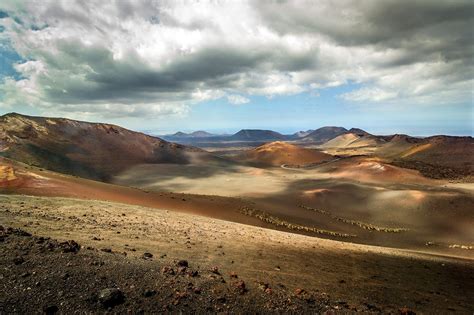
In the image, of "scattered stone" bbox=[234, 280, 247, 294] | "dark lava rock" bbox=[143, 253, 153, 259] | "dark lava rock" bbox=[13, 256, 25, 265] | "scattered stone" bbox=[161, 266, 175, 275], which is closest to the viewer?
"dark lava rock" bbox=[13, 256, 25, 265]

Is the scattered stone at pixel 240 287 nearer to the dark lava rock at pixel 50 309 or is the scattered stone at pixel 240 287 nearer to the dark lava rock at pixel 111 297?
the dark lava rock at pixel 111 297

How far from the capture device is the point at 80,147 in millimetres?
98562

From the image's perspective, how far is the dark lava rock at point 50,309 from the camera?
22.5 ft

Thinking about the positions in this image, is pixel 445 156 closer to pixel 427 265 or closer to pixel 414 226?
pixel 414 226

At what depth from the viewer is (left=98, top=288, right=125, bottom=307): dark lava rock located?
741 centimetres

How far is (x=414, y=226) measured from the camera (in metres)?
41.1

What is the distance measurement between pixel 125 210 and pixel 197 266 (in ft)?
39.7

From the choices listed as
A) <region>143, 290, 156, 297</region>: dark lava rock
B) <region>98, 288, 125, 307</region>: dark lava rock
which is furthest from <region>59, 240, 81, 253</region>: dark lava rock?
<region>143, 290, 156, 297</region>: dark lava rock

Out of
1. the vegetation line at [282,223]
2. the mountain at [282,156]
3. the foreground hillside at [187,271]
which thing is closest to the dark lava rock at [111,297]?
the foreground hillside at [187,271]

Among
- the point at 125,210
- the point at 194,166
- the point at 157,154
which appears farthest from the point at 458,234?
the point at 157,154

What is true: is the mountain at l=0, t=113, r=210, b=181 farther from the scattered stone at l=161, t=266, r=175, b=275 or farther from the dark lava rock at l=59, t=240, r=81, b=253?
the scattered stone at l=161, t=266, r=175, b=275

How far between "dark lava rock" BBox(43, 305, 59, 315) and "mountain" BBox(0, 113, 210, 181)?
→ 73.0 metres

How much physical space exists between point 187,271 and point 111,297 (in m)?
2.63

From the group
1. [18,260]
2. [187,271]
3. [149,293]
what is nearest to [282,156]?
[187,271]
